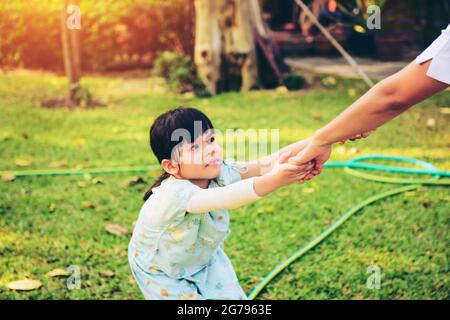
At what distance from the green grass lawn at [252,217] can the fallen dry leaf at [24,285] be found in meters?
0.03

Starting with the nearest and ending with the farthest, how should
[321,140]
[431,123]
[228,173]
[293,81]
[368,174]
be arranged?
[321,140], [228,173], [368,174], [431,123], [293,81]

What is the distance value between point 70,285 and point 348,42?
7.47m

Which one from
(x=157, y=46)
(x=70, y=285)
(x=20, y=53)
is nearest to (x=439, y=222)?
(x=70, y=285)

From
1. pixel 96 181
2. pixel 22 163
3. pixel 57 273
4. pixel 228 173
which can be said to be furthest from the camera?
pixel 22 163

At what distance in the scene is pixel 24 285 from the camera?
8.42 ft

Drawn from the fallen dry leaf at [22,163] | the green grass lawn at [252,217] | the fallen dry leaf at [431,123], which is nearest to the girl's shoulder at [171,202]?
the green grass lawn at [252,217]

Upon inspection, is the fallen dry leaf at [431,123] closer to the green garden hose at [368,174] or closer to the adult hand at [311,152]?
the green garden hose at [368,174]

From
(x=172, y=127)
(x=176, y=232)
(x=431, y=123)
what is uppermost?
(x=172, y=127)

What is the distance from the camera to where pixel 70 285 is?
8.58 ft

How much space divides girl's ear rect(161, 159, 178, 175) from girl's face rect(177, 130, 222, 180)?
0.02m

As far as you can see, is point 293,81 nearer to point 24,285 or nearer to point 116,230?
point 116,230

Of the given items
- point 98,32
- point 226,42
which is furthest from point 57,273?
point 98,32

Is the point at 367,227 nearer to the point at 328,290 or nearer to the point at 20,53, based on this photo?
the point at 328,290

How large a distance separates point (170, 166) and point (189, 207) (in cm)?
17
